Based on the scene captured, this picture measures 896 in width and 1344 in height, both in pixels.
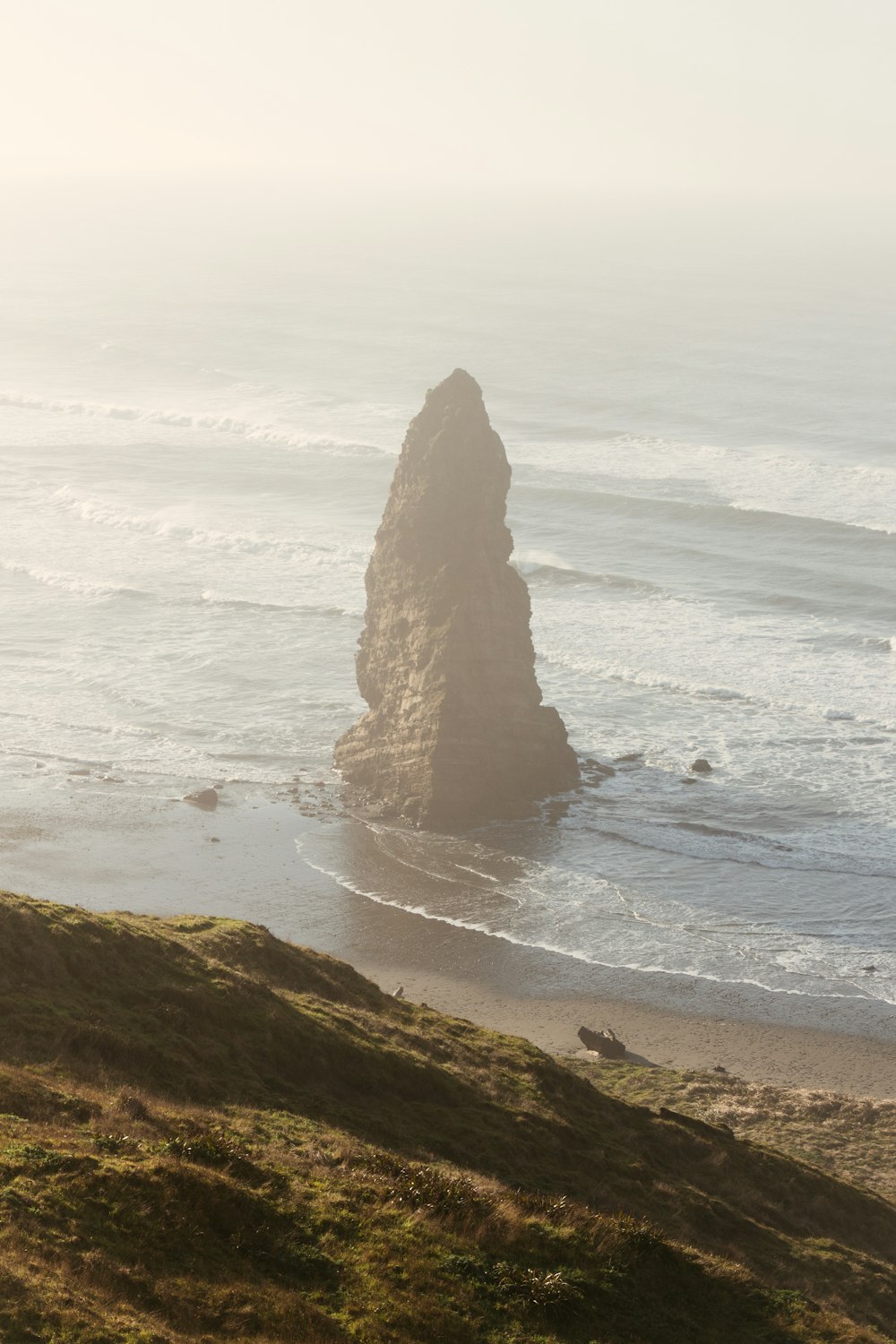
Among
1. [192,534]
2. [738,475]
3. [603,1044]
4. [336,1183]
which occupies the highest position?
[738,475]

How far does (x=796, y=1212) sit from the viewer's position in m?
23.8

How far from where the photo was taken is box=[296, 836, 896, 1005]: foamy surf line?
36406 millimetres

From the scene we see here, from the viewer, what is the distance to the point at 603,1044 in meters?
32.8

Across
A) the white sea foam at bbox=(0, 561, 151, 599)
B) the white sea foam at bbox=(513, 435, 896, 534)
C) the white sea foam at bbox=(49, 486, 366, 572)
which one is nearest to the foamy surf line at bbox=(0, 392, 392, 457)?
the white sea foam at bbox=(513, 435, 896, 534)

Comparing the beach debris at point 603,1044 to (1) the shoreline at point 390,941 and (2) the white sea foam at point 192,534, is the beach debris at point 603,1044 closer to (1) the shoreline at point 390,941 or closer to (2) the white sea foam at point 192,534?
(1) the shoreline at point 390,941

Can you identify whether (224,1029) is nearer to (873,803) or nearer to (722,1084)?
(722,1084)

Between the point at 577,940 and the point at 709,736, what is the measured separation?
17280mm

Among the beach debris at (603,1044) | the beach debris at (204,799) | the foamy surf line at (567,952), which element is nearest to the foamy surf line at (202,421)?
the beach debris at (204,799)

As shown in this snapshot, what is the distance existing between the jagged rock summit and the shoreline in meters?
3.88

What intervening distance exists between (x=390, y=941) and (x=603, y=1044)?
8494 millimetres

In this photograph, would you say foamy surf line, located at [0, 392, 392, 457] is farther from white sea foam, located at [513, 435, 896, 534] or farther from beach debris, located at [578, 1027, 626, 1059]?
beach debris, located at [578, 1027, 626, 1059]

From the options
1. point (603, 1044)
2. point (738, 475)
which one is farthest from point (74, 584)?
point (603, 1044)

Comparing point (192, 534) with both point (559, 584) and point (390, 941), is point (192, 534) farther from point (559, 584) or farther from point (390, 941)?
point (390, 941)

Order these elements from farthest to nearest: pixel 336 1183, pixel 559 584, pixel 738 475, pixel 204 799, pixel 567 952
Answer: pixel 738 475
pixel 559 584
pixel 204 799
pixel 567 952
pixel 336 1183
